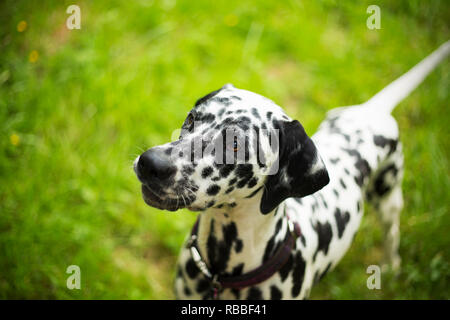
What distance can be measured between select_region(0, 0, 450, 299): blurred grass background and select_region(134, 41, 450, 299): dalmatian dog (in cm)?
101

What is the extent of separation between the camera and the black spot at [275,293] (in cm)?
221

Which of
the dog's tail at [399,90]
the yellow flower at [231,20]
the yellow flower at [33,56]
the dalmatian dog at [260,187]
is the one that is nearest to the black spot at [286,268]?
the dalmatian dog at [260,187]

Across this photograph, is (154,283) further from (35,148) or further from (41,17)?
(41,17)

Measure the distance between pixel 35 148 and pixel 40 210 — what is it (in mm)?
605

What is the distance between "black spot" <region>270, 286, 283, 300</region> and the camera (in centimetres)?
221

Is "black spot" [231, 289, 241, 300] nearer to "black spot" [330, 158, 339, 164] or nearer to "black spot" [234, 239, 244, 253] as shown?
"black spot" [234, 239, 244, 253]

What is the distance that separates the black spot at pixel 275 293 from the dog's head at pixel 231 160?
0.56 meters

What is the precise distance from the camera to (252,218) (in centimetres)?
205

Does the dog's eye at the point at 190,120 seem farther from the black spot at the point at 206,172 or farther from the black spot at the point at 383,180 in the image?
the black spot at the point at 383,180

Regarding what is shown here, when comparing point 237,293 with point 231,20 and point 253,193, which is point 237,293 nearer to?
point 253,193

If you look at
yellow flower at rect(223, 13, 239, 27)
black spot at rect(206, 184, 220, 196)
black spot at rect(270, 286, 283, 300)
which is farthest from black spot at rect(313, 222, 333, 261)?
yellow flower at rect(223, 13, 239, 27)

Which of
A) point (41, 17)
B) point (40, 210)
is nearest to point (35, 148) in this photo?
point (40, 210)

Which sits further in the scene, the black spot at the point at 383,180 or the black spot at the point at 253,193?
the black spot at the point at 383,180
